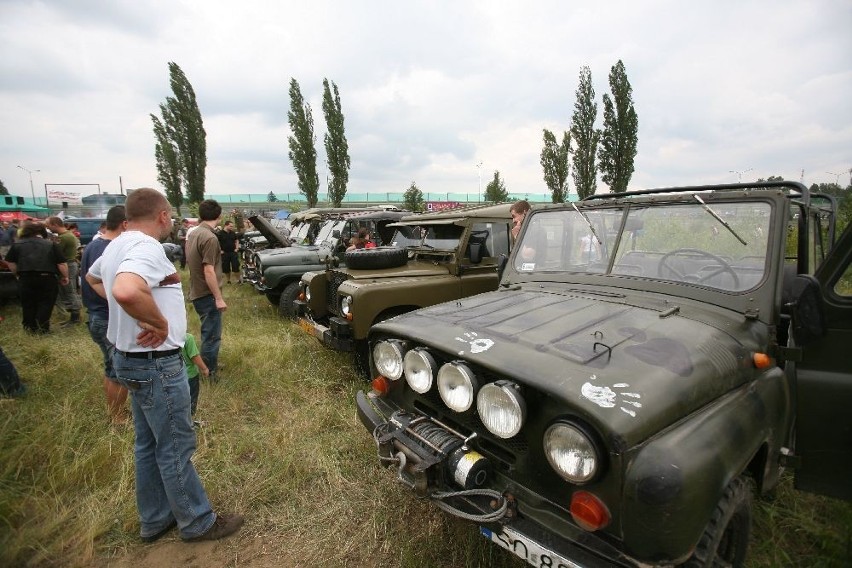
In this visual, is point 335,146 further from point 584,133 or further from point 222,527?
point 222,527

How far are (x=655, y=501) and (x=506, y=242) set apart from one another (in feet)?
13.2

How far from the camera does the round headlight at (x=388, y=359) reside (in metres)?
2.39

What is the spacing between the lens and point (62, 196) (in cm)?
4219

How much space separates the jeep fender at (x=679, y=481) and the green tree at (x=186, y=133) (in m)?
31.8

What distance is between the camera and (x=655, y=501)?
1.41m

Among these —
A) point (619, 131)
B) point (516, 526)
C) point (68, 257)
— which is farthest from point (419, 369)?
point (619, 131)

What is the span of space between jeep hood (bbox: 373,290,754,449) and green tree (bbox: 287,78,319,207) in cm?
3065

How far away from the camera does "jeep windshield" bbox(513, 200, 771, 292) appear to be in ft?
7.85

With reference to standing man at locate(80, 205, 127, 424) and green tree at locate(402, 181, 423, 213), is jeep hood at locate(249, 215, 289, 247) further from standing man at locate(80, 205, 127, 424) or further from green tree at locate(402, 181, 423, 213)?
green tree at locate(402, 181, 423, 213)

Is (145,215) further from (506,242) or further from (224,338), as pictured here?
(224,338)

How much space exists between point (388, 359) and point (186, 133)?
32.0 meters

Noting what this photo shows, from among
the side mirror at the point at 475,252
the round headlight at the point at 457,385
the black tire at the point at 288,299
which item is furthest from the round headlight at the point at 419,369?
the black tire at the point at 288,299

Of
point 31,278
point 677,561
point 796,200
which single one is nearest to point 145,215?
point 677,561

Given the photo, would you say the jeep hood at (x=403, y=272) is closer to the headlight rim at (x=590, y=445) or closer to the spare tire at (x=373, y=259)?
the spare tire at (x=373, y=259)
